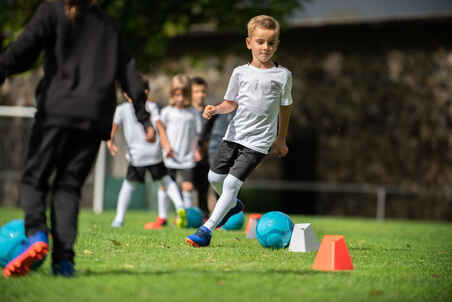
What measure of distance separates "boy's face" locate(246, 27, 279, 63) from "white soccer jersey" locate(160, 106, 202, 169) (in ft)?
11.6

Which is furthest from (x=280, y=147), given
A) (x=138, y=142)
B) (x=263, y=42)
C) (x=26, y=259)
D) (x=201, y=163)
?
(x=201, y=163)

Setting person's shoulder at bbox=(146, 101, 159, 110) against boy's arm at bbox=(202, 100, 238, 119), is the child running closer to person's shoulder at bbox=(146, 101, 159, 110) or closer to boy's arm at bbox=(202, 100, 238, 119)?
person's shoulder at bbox=(146, 101, 159, 110)

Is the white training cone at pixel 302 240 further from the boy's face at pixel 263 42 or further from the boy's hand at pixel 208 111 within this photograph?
the boy's face at pixel 263 42

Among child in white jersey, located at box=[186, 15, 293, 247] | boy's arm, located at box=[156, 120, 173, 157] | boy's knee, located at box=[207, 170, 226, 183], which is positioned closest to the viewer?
child in white jersey, located at box=[186, 15, 293, 247]

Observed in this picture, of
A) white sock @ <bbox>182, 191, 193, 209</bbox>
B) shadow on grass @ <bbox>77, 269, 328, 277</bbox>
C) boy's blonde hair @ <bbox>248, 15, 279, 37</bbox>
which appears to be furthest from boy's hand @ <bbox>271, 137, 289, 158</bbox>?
white sock @ <bbox>182, 191, 193, 209</bbox>

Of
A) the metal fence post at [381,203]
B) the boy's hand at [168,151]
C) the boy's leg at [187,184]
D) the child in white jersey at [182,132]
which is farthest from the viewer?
the metal fence post at [381,203]

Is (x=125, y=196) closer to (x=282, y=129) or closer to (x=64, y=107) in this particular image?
(x=282, y=129)

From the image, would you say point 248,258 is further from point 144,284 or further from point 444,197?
point 444,197

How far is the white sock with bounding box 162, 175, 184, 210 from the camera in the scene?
852 cm

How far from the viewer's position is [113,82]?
397 cm

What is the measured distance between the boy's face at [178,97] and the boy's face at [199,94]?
311 mm

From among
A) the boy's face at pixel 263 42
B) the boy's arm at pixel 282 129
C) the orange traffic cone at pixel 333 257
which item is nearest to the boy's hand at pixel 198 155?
the boy's arm at pixel 282 129

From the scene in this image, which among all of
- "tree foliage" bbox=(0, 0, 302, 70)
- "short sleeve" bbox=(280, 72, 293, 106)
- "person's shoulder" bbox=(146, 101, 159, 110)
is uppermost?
"tree foliage" bbox=(0, 0, 302, 70)

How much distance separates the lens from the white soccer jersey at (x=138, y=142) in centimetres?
848
